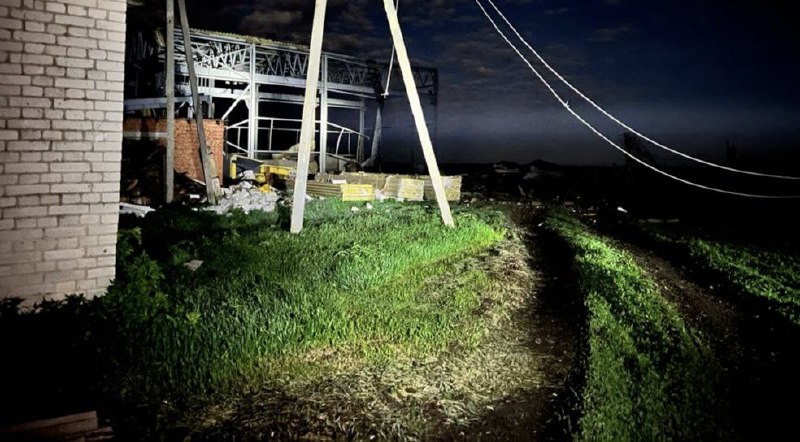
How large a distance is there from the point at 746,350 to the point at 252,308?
6.07 meters

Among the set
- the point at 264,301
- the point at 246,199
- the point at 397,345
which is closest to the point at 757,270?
the point at 397,345

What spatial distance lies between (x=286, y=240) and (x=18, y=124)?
4842 mm

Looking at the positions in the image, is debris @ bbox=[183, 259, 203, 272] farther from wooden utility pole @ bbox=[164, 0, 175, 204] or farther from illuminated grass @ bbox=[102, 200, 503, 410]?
wooden utility pole @ bbox=[164, 0, 175, 204]

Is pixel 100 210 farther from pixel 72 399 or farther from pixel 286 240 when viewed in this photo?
pixel 286 240

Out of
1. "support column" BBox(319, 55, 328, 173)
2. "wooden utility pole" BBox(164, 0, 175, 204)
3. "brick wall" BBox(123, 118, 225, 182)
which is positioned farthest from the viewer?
"support column" BBox(319, 55, 328, 173)

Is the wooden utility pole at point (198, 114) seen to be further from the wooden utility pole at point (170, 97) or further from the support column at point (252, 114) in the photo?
the support column at point (252, 114)

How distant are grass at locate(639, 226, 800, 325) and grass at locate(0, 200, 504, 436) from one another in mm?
4613

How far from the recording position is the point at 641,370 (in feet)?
16.2

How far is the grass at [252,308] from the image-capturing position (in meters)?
4.47

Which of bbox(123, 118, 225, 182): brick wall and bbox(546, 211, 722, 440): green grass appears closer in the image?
bbox(546, 211, 722, 440): green grass

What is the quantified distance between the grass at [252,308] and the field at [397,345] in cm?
2

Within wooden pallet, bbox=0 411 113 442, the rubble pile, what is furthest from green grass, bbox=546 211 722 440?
the rubble pile

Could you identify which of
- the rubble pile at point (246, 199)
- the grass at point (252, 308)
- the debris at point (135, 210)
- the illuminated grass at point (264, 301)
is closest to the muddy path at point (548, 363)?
the grass at point (252, 308)

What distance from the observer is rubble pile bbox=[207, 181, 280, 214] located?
13.2 m
